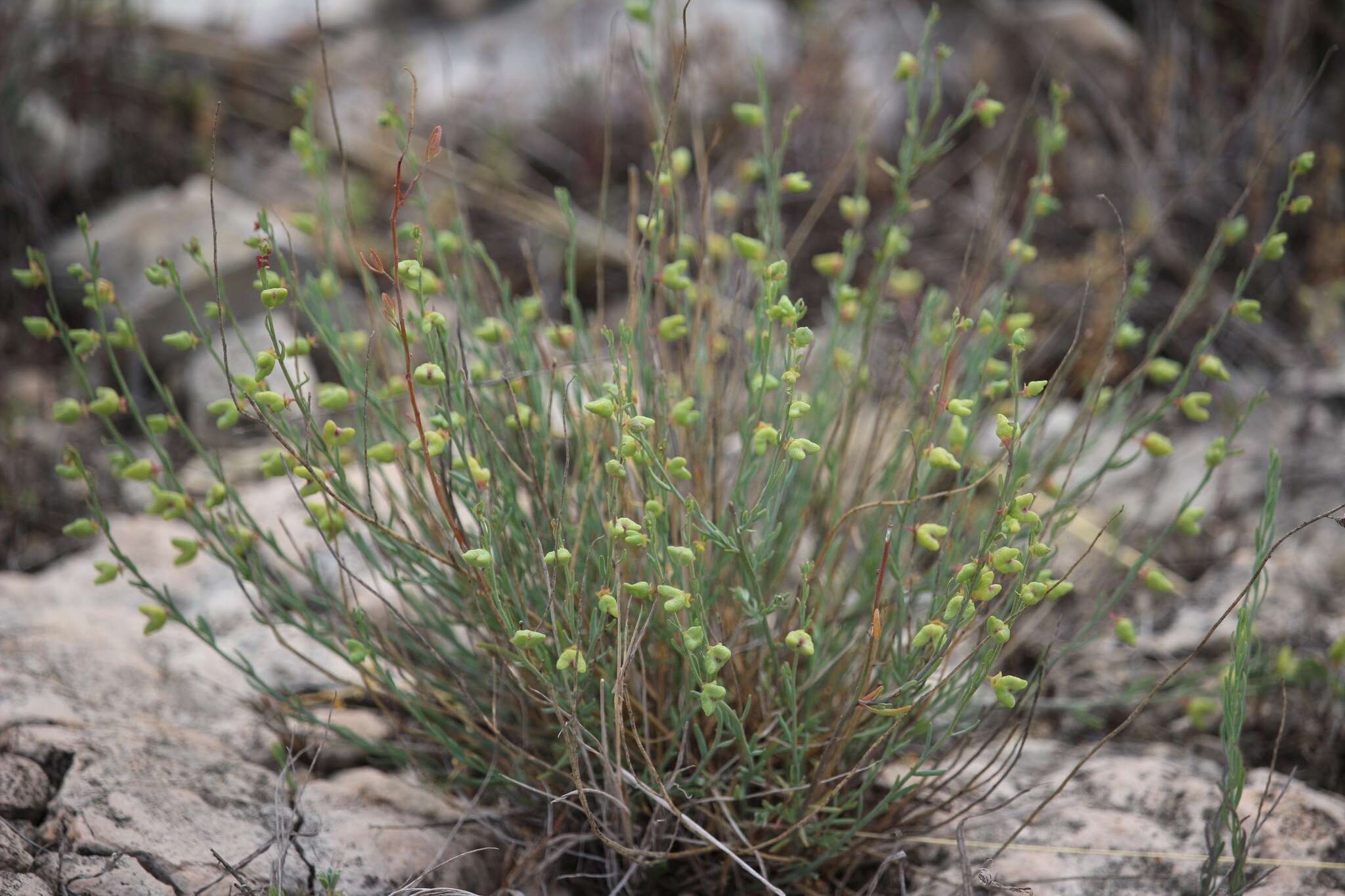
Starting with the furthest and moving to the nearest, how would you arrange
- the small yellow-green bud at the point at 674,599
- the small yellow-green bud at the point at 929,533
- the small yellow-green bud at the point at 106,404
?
the small yellow-green bud at the point at 106,404
the small yellow-green bud at the point at 929,533
the small yellow-green bud at the point at 674,599

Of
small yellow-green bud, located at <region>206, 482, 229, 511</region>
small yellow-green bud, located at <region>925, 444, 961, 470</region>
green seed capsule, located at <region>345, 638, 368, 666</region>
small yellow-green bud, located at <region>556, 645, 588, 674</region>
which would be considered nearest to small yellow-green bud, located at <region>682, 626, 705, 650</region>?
small yellow-green bud, located at <region>556, 645, 588, 674</region>

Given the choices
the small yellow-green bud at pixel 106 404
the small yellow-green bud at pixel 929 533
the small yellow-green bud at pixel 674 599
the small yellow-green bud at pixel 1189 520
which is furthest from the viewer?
the small yellow-green bud at pixel 1189 520

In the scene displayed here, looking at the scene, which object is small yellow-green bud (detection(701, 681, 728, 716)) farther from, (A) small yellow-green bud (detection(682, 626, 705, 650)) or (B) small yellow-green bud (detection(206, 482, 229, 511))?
(B) small yellow-green bud (detection(206, 482, 229, 511))

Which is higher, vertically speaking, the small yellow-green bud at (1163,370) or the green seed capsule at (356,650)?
the small yellow-green bud at (1163,370)

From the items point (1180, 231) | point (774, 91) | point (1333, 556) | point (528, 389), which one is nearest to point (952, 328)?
point (528, 389)

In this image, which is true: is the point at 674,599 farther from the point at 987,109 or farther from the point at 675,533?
the point at 987,109

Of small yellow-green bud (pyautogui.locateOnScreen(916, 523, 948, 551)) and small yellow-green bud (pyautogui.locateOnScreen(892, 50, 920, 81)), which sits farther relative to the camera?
small yellow-green bud (pyautogui.locateOnScreen(892, 50, 920, 81))

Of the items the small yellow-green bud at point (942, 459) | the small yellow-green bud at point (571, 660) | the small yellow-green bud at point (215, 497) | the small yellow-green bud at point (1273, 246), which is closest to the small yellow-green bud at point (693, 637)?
the small yellow-green bud at point (571, 660)

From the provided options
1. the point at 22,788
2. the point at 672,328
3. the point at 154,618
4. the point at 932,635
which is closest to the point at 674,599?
the point at 932,635

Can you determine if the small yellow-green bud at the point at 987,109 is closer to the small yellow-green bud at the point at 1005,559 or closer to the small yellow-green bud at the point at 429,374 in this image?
the small yellow-green bud at the point at 1005,559
